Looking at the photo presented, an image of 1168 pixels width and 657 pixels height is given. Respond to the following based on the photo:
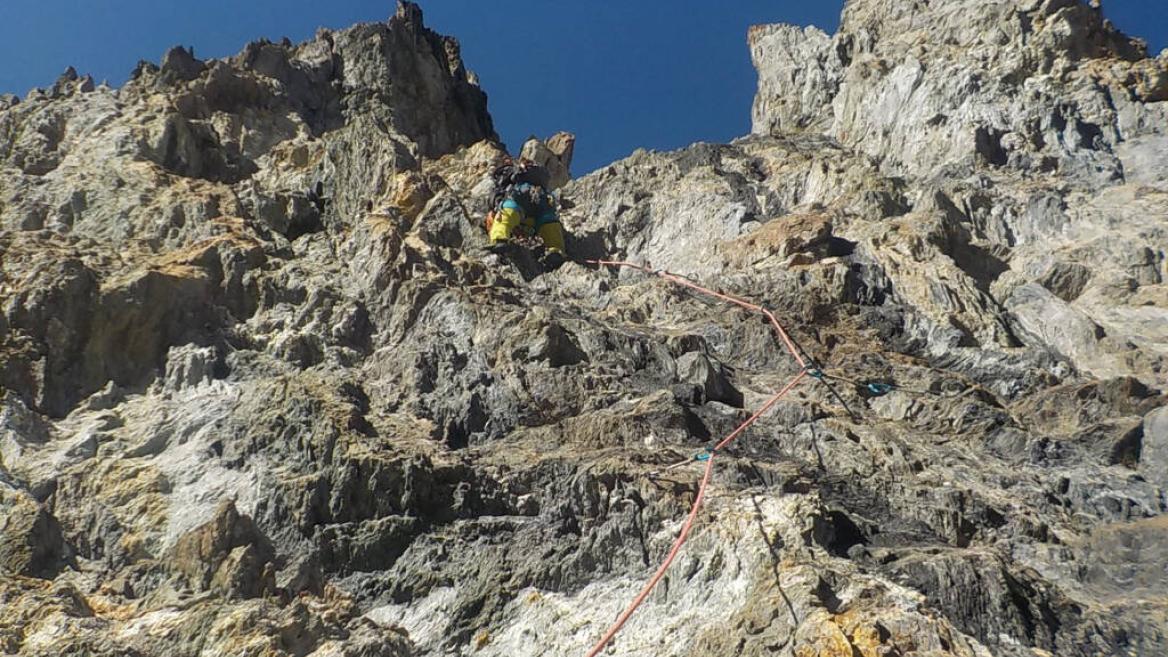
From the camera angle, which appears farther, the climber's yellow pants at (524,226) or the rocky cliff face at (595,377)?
the climber's yellow pants at (524,226)

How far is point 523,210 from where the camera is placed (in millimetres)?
26547

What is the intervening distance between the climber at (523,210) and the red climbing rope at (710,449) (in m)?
1.29

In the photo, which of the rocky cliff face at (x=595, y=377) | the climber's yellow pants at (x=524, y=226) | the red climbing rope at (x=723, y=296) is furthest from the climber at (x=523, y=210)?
the red climbing rope at (x=723, y=296)

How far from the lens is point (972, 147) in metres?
28.1

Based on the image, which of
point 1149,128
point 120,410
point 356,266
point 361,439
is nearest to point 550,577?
point 361,439

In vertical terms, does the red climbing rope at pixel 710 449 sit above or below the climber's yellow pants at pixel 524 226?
below

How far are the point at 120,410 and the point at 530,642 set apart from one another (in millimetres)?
9393

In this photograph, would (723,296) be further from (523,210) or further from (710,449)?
(710,449)

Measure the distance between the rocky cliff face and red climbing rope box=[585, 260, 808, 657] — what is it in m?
0.22

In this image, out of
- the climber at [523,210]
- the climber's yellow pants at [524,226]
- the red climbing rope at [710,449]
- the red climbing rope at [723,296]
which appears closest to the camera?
the red climbing rope at [710,449]

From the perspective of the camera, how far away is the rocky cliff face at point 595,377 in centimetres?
1415

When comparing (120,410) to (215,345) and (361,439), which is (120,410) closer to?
(215,345)

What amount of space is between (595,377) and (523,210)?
26.4 feet

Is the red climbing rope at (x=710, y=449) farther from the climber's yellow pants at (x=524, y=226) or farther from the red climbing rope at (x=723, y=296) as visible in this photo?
the climber's yellow pants at (x=524, y=226)
